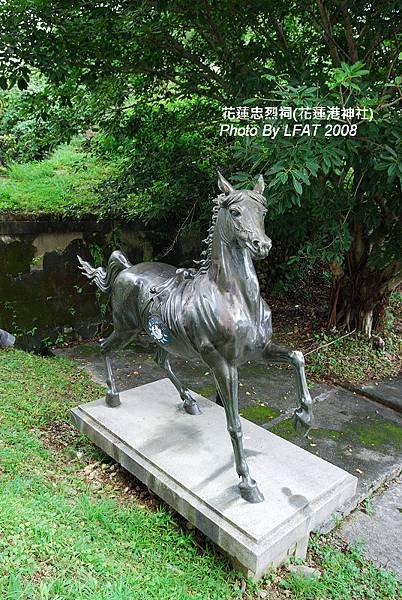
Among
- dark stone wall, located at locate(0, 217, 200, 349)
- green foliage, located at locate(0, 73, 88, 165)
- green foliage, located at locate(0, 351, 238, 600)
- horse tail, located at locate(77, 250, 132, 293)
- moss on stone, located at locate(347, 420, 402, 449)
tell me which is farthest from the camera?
dark stone wall, located at locate(0, 217, 200, 349)

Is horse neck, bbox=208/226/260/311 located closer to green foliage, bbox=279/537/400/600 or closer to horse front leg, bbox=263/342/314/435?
horse front leg, bbox=263/342/314/435

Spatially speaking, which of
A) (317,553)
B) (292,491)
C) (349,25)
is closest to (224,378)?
Answer: (292,491)

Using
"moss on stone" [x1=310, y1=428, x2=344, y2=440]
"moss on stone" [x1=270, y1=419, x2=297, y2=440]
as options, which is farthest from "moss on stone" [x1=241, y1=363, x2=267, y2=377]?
"moss on stone" [x1=310, y1=428, x2=344, y2=440]

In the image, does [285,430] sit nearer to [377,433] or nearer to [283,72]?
[377,433]

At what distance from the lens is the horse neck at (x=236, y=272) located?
222cm

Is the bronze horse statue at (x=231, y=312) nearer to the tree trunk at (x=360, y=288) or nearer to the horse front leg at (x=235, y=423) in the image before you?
the horse front leg at (x=235, y=423)

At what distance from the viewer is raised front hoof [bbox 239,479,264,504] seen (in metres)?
2.32

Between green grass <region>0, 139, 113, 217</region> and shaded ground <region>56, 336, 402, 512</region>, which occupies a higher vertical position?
green grass <region>0, 139, 113, 217</region>

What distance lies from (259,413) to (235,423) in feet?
5.56

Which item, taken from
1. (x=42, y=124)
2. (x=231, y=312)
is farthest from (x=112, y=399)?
(x=42, y=124)

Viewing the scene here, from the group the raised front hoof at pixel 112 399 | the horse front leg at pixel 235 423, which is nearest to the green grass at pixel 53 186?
the raised front hoof at pixel 112 399

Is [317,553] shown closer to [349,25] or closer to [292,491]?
[292,491]

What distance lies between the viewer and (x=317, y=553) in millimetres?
2441

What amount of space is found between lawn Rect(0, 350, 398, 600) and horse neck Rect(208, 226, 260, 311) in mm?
1298
